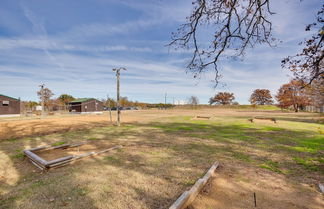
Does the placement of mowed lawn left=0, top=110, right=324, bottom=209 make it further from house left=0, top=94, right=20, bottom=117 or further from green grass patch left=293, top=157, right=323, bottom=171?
house left=0, top=94, right=20, bottom=117

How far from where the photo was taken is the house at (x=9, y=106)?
88.6 feet

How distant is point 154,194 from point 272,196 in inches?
91.6

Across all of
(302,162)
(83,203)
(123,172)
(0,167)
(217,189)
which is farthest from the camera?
(302,162)

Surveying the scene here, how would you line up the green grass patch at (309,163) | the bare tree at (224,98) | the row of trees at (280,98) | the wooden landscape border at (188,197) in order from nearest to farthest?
the wooden landscape border at (188,197) < the green grass patch at (309,163) < the row of trees at (280,98) < the bare tree at (224,98)

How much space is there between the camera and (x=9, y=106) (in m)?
28.0

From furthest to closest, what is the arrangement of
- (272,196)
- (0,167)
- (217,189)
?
(0,167) → (217,189) → (272,196)

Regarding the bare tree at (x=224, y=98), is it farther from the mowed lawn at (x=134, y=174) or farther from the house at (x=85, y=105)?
the mowed lawn at (x=134, y=174)

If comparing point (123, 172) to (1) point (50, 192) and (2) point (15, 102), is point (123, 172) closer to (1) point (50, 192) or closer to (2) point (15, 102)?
(1) point (50, 192)

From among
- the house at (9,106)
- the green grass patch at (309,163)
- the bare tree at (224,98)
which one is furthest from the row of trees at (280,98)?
the house at (9,106)

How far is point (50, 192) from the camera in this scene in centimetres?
329

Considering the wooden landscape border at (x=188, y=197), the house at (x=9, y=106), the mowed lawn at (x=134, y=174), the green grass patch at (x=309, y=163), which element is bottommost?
the green grass patch at (x=309, y=163)

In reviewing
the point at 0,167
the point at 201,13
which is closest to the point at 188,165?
the point at 201,13

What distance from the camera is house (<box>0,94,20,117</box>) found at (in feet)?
88.6

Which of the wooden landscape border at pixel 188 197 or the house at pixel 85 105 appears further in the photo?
the house at pixel 85 105
